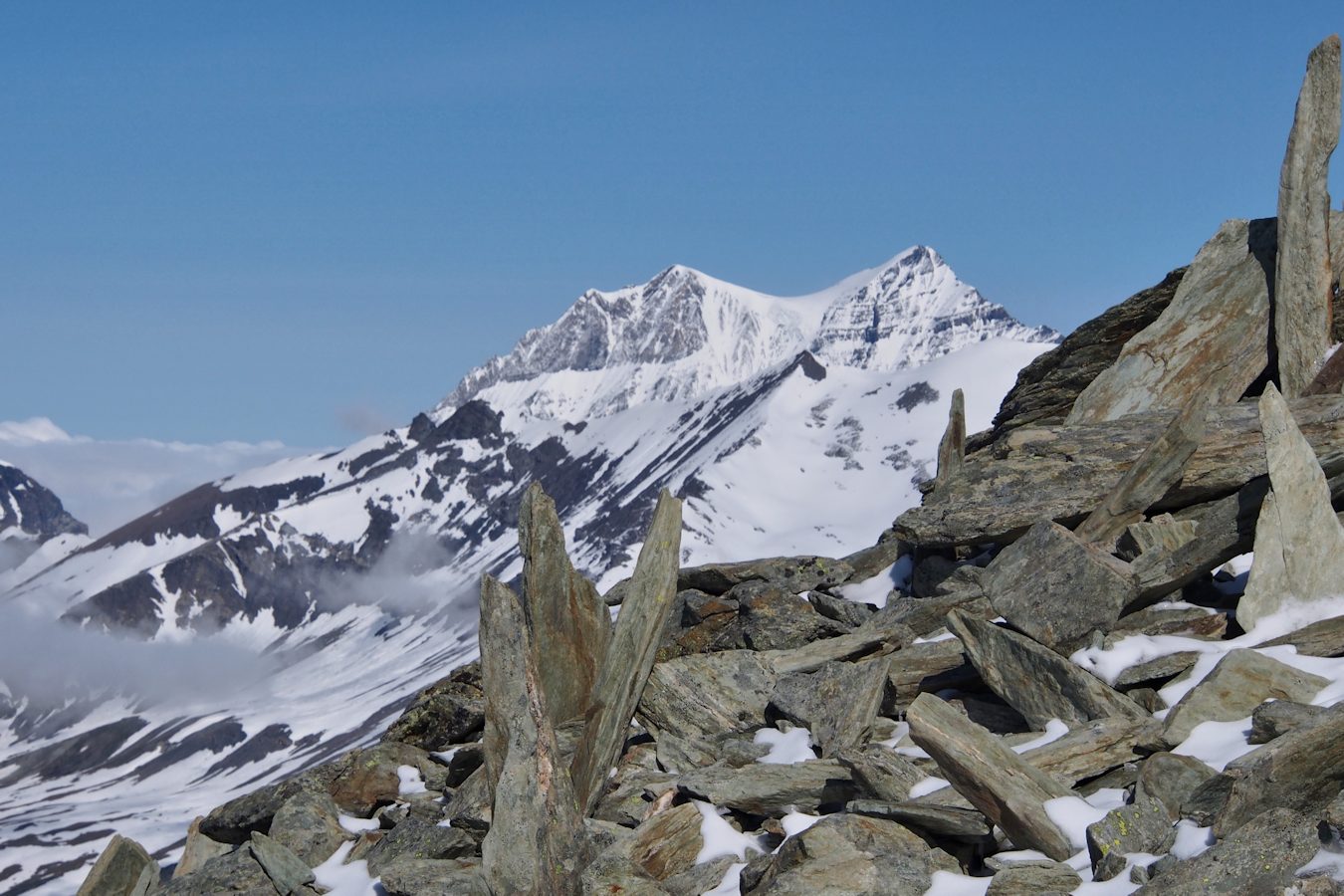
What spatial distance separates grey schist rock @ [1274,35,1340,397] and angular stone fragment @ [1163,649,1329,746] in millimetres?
13625

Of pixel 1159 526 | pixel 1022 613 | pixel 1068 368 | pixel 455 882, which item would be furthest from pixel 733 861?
pixel 1068 368

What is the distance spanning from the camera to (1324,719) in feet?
51.8

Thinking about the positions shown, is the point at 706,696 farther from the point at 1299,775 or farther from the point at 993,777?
the point at 1299,775

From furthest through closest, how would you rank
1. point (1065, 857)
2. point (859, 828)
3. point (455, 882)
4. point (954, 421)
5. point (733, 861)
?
point (954, 421)
point (455, 882)
point (733, 861)
point (859, 828)
point (1065, 857)

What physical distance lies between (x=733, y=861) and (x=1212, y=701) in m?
7.54

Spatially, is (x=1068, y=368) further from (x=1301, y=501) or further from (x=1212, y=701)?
(x=1212, y=701)

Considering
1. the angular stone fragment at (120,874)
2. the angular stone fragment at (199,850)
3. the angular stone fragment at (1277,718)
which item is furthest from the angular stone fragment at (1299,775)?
the angular stone fragment at (120,874)

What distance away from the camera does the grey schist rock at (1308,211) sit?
3094 cm

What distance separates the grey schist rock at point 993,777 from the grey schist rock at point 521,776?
601 cm

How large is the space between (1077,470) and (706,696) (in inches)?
380

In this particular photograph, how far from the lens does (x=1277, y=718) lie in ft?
58.3

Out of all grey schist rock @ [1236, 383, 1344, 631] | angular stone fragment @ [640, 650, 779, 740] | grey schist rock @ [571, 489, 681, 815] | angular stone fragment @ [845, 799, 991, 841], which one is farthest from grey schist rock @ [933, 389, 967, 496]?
angular stone fragment @ [845, 799, 991, 841]

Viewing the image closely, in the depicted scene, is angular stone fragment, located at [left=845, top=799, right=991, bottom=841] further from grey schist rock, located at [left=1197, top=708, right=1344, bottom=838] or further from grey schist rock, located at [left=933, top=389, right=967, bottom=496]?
grey schist rock, located at [left=933, top=389, right=967, bottom=496]

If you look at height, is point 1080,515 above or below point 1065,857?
above
